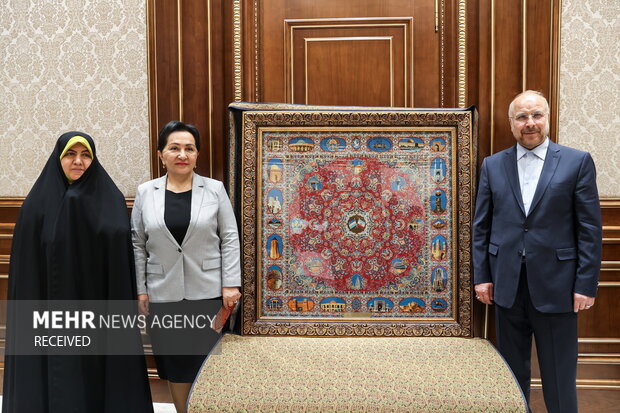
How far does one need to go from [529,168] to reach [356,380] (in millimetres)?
1314

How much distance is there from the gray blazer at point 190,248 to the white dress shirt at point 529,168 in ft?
4.72

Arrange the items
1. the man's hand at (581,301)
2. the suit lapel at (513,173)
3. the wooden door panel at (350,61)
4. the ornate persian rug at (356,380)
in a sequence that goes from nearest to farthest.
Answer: the ornate persian rug at (356,380) < the man's hand at (581,301) < the suit lapel at (513,173) < the wooden door panel at (350,61)

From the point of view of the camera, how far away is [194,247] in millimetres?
2451

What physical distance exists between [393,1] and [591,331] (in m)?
2.22

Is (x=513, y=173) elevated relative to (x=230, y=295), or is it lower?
elevated

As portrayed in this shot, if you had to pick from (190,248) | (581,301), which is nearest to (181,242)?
(190,248)

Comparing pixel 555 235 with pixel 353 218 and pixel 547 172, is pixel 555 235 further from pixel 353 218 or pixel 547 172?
pixel 353 218

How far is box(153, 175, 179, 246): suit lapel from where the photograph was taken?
243 centimetres

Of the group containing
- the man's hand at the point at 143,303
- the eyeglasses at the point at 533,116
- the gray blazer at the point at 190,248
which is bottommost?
the man's hand at the point at 143,303

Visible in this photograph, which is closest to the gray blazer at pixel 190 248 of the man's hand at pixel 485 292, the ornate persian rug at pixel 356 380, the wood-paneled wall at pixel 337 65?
the ornate persian rug at pixel 356 380

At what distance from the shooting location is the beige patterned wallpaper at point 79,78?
298 cm

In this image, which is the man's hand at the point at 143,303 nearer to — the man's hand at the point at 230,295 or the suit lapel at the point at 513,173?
the man's hand at the point at 230,295

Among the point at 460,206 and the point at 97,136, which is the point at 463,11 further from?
the point at 97,136

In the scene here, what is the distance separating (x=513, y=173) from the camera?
2.44 metres
